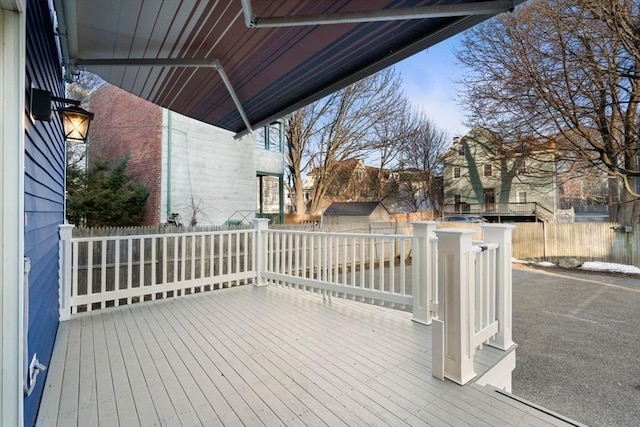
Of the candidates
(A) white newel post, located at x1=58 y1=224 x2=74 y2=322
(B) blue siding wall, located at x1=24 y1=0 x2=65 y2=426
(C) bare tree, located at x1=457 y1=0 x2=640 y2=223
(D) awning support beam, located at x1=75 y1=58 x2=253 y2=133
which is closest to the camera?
(B) blue siding wall, located at x1=24 y1=0 x2=65 y2=426

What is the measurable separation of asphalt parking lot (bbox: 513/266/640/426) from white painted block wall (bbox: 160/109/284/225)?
7587 millimetres

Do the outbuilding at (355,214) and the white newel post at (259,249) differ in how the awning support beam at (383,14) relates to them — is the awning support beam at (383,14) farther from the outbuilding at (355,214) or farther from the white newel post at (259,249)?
the outbuilding at (355,214)

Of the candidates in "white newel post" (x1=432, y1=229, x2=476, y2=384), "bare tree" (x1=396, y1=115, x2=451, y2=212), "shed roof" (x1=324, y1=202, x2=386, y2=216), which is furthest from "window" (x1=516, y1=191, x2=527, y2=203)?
"white newel post" (x1=432, y1=229, x2=476, y2=384)

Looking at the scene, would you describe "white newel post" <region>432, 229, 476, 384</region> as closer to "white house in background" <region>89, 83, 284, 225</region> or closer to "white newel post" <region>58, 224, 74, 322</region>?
"white newel post" <region>58, 224, 74, 322</region>

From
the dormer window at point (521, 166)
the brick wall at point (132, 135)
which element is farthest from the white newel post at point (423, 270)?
the dormer window at point (521, 166)

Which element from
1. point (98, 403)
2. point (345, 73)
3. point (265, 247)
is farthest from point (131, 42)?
point (265, 247)

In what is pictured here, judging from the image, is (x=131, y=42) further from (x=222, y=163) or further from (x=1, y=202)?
(x=222, y=163)

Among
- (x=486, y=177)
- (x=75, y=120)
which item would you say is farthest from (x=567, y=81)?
(x=486, y=177)

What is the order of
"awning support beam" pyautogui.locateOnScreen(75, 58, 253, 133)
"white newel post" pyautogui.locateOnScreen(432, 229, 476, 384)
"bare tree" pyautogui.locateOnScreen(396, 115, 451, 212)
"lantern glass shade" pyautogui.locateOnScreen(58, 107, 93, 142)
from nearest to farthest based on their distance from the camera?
"white newel post" pyautogui.locateOnScreen(432, 229, 476, 384), "awning support beam" pyautogui.locateOnScreen(75, 58, 253, 133), "lantern glass shade" pyautogui.locateOnScreen(58, 107, 93, 142), "bare tree" pyautogui.locateOnScreen(396, 115, 451, 212)

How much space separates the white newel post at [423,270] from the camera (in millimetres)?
3326

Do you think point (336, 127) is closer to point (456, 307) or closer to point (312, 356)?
point (312, 356)

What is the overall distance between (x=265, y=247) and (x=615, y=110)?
10.2m

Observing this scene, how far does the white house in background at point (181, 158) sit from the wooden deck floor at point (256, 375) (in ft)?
17.8

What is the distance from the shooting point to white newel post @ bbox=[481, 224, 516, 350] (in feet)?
8.92
